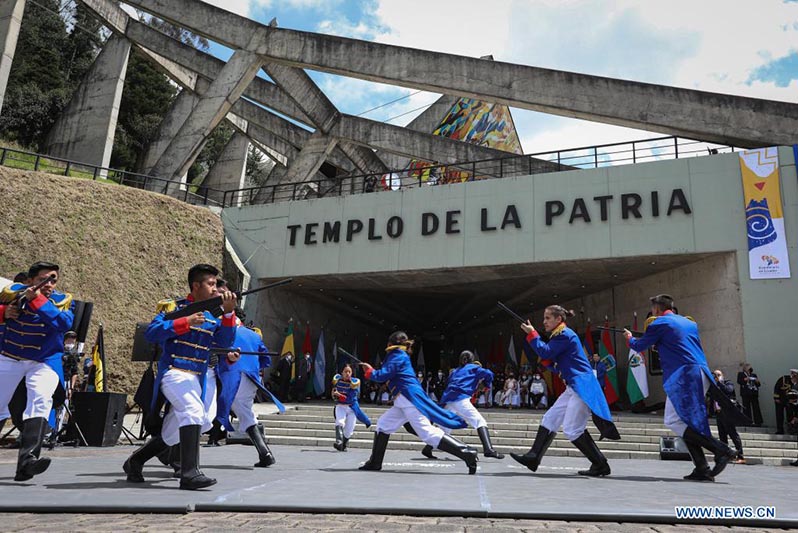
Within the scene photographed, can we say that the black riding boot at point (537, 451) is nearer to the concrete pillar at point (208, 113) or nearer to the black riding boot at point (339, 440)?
the black riding boot at point (339, 440)

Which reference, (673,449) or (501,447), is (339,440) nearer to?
(501,447)

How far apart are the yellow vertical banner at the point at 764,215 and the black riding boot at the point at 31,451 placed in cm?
1668

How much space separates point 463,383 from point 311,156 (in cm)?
2034

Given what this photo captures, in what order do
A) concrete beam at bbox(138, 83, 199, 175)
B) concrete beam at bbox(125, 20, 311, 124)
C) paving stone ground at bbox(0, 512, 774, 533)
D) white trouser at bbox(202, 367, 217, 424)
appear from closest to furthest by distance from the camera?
paving stone ground at bbox(0, 512, 774, 533)
white trouser at bbox(202, 367, 217, 424)
concrete beam at bbox(125, 20, 311, 124)
concrete beam at bbox(138, 83, 199, 175)

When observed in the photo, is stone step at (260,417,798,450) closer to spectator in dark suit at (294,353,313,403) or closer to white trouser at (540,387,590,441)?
spectator in dark suit at (294,353,313,403)

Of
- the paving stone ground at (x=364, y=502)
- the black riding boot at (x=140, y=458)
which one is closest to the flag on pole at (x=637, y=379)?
the paving stone ground at (x=364, y=502)

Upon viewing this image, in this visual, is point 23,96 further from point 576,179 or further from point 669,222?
point 669,222

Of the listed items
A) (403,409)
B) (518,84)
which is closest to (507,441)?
(403,409)

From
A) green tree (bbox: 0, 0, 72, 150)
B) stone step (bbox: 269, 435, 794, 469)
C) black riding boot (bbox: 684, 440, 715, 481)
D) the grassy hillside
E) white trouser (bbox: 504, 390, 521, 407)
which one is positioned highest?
green tree (bbox: 0, 0, 72, 150)

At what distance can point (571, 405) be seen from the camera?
662cm

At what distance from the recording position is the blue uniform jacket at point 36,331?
5.29 metres

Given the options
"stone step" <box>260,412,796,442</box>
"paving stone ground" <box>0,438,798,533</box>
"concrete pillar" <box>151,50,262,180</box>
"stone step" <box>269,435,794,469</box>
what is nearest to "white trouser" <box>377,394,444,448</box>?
"paving stone ground" <box>0,438,798,533</box>

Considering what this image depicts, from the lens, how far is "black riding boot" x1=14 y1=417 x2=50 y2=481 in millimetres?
4895

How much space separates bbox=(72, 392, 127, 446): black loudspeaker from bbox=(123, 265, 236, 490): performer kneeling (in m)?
5.84
